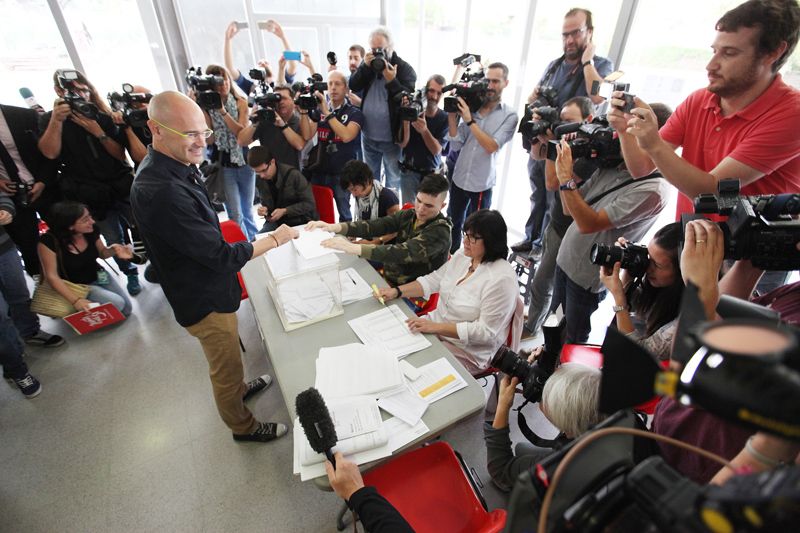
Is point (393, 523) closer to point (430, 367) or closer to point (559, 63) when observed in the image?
point (430, 367)

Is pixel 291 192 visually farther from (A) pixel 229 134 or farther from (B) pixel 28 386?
(B) pixel 28 386

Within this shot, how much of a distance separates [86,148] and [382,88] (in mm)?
2510

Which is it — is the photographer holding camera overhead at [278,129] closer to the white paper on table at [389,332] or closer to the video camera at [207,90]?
the video camera at [207,90]

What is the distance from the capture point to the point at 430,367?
150cm

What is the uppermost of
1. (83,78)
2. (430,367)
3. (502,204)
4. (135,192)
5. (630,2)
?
(630,2)

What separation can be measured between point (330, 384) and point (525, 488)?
977 mm

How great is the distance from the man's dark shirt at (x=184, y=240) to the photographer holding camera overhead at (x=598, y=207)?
1575 millimetres

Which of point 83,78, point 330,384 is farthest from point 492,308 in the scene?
point 83,78

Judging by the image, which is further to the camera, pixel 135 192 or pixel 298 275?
pixel 298 275

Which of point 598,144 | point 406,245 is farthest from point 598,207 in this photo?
point 406,245

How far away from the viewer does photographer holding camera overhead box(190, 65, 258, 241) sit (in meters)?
3.18

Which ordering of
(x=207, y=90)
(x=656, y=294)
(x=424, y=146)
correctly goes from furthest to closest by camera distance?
(x=424, y=146)
(x=207, y=90)
(x=656, y=294)

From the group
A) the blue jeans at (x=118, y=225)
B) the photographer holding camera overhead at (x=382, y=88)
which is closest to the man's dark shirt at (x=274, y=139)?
the photographer holding camera overhead at (x=382, y=88)

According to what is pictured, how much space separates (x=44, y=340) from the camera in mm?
2695
